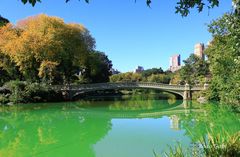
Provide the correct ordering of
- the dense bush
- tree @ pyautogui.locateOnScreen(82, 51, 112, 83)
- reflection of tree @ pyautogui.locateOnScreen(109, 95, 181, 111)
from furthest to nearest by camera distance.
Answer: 1. tree @ pyautogui.locateOnScreen(82, 51, 112, 83)
2. the dense bush
3. reflection of tree @ pyautogui.locateOnScreen(109, 95, 181, 111)

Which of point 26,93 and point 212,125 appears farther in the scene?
point 26,93

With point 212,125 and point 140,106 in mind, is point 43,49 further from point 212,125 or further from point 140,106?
point 212,125

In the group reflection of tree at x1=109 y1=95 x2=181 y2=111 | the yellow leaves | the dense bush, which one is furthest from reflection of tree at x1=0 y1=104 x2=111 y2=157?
the yellow leaves

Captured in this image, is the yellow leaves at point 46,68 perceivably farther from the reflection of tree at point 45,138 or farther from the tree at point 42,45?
the reflection of tree at point 45,138

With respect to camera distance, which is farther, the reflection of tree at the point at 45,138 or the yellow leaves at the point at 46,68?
the yellow leaves at the point at 46,68

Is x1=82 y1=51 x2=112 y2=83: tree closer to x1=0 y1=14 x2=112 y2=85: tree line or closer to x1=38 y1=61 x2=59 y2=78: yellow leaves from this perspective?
x1=0 y1=14 x2=112 y2=85: tree line

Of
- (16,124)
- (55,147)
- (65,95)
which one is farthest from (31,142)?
(65,95)

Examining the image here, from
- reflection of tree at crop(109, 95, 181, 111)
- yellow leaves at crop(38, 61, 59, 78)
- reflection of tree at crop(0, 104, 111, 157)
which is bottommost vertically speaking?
reflection of tree at crop(0, 104, 111, 157)

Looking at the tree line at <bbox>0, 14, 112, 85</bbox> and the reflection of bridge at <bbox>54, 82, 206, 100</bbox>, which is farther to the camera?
the reflection of bridge at <bbox>54, 82, 206, 100</bbox>

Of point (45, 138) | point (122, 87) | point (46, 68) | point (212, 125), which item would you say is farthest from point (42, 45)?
point (212, 125)

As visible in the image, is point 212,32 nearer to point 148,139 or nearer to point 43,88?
point 148,139

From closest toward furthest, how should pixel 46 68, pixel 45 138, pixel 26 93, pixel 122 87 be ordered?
pixel 45 138 < pixel 26 93 < pixel 46 68 < pixel 122 87

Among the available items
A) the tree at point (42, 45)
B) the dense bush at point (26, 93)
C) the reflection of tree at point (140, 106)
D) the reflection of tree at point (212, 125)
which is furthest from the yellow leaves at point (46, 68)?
the reflection of tree at point (212, 125)

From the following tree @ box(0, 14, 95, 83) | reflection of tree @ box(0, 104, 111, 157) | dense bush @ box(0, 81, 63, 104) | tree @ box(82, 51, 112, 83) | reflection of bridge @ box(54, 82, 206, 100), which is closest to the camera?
reflection of tree @ box(0, 104, 111, 157)
